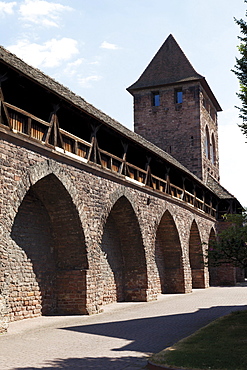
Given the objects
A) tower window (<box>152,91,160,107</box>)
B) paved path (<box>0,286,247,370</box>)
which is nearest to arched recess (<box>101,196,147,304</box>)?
paved path (<box>0,286,247,370</box>)

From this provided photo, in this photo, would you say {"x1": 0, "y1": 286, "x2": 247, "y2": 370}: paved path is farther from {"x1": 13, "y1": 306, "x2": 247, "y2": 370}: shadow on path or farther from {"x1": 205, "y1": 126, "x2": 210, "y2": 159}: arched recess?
{"x1": 205, "y1": 126, "x2": 210, "y2": 159}: arched recess

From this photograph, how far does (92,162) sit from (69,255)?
2921 mm

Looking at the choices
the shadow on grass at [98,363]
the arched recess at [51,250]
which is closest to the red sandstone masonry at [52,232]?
the arched recess at [51,250]

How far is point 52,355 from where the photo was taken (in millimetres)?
7352

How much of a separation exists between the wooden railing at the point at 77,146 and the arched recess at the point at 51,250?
4.08 feet

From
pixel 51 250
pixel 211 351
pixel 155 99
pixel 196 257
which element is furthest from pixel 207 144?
pixel 211 351

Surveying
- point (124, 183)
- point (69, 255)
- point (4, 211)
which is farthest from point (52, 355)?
point (124, 183)

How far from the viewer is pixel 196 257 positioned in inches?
998

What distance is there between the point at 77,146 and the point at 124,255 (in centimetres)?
596

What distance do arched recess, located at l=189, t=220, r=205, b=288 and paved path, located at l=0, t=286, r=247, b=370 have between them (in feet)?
36.2

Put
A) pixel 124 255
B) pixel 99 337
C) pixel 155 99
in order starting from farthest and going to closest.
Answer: pixel 155 99
pixel 124 255
pixel 99 337

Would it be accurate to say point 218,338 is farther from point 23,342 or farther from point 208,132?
point 208,132

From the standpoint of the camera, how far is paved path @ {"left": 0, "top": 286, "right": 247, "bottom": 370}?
22.6 ft

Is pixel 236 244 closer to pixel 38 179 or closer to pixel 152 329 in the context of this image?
pixel 152 329
